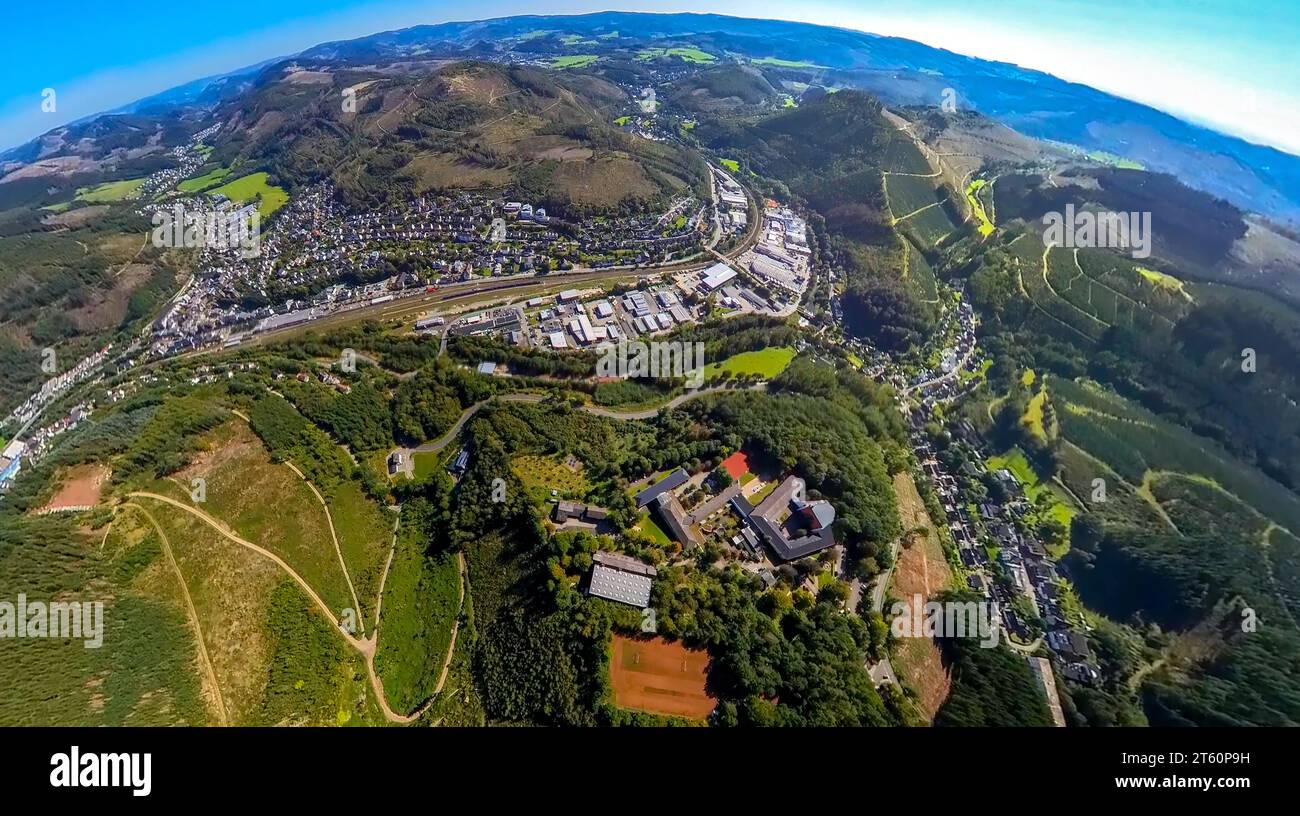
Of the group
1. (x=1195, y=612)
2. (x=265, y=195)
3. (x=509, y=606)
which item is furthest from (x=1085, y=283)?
(x=265, y=195)

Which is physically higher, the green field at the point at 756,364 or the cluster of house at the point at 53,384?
the green field at the point at 756,364

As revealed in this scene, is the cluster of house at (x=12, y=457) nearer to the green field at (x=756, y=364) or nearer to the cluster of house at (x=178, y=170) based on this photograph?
the green field at (x=756, y=364)

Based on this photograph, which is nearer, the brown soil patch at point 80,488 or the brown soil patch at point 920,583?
the brown soil patch at point 920,583

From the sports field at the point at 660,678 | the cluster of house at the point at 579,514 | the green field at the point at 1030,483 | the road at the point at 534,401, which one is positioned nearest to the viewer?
the sports field at the point at 660,678

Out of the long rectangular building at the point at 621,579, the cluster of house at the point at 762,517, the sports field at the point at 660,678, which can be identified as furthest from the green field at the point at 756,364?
the sports field at the point at 660,678

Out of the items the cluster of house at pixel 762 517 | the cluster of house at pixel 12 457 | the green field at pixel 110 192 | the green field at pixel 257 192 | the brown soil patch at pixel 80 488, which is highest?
the green field at pixel 257 192
